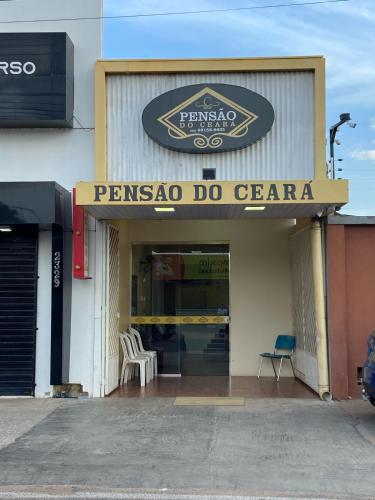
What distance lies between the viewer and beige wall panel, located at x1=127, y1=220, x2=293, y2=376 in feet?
39.0

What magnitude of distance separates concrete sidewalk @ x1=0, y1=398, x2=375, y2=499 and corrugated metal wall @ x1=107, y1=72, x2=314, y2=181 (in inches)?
145

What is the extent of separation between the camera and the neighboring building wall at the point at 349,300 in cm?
917

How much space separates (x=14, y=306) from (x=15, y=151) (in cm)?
259

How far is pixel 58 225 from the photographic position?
30.4 feet

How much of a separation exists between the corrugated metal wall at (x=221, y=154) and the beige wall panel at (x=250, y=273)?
2660mm

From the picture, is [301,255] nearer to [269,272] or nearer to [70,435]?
[269,272]

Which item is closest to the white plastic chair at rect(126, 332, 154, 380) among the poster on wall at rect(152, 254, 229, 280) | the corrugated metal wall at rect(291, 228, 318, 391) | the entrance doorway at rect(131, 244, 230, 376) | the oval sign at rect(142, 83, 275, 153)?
the entrance doorway at rect(131, 244, 230, 376)

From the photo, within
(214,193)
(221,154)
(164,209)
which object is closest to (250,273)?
(221,154)

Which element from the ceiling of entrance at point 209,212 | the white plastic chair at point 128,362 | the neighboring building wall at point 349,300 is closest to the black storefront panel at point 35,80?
the ceiling of entrance at point 209,212

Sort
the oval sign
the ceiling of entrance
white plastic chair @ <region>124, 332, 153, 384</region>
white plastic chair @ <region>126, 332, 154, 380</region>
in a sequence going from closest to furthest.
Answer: the ceiling of entrance, the oval sign, white plastic chair @ <region>124, 332, 153, 384</region>, white plastic chair @ <region>126, 332, 154, 380</region>

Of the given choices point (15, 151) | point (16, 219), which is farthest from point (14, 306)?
point (15, 151)

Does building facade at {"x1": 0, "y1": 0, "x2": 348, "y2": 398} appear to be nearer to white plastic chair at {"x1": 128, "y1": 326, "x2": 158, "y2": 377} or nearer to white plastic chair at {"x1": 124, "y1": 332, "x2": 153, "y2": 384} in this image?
white plastic chair at {"x1": 124, "y1": 332, "x2": 153, "y2": 384}

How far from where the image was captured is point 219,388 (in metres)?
10.4

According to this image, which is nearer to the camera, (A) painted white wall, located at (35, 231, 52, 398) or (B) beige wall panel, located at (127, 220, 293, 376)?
(A) painted white wall, located at (35, 231, 52, 398)
